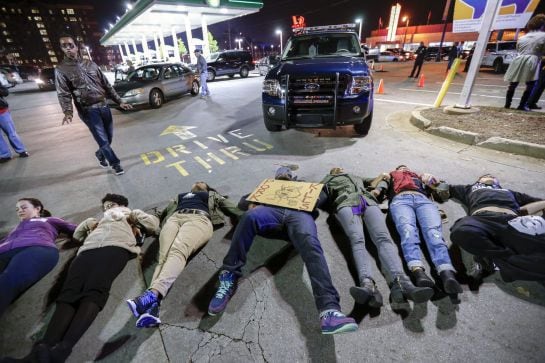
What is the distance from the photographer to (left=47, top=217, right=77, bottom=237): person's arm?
2.93 m

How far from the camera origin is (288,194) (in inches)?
110

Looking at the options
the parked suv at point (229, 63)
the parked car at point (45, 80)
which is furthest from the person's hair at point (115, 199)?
the parked car at point (45, 80)

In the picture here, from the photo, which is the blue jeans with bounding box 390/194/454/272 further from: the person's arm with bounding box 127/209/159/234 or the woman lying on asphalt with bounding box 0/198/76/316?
the woman lying on asphalt with bounding box 0/198/76/316

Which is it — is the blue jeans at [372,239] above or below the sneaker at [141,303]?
above

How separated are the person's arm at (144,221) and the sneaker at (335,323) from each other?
2.03 m

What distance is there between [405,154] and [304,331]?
404 centimetres

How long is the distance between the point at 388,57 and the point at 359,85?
33046mm

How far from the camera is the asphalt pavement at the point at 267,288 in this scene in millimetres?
1807

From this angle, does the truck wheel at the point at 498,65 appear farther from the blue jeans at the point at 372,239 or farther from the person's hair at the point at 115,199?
the person's hair at the point at 115,199

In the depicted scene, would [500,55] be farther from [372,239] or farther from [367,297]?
[367,297]

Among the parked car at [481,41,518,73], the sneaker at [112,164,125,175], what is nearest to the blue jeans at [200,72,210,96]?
the sneaker at [112,164,125,175]

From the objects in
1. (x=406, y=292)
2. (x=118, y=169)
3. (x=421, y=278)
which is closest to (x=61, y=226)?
(x=118, y=169)

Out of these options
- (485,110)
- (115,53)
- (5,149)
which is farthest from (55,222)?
(115,53)

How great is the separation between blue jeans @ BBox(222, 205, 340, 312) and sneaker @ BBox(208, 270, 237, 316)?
6 cm
